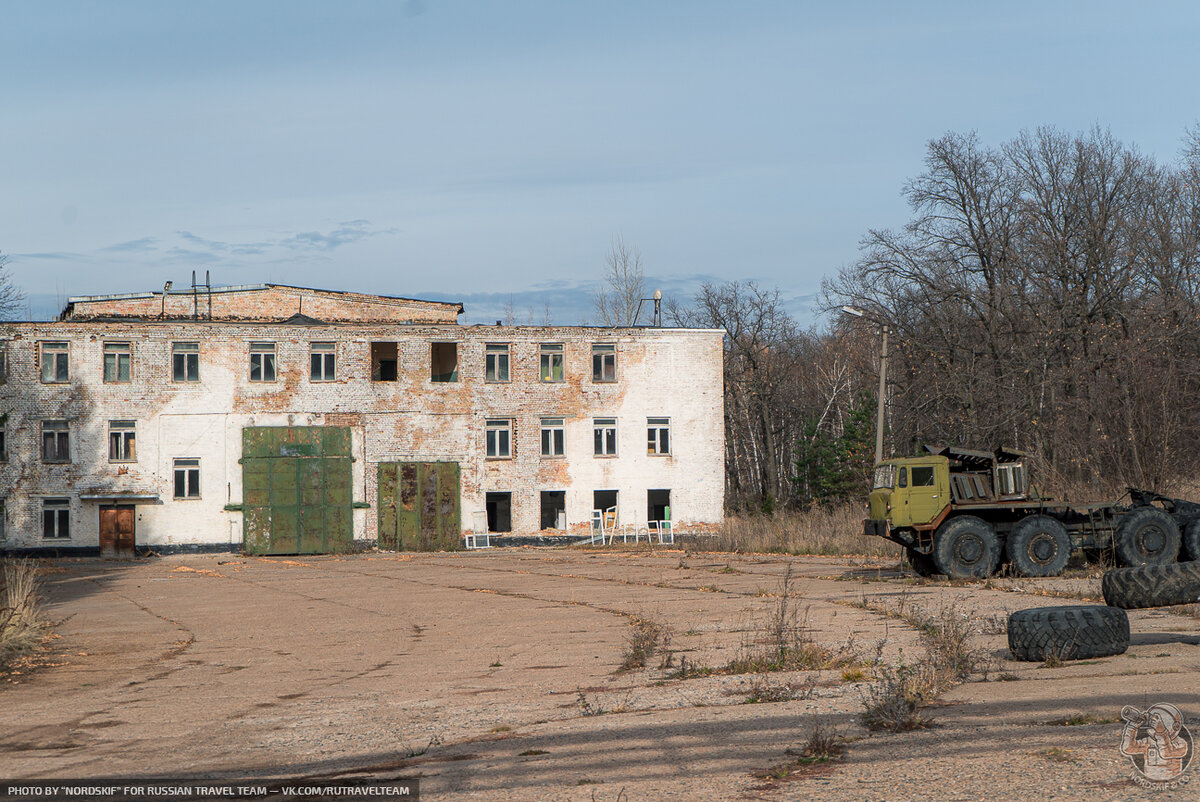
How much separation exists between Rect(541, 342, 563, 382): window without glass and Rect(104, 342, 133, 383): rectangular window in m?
15.6

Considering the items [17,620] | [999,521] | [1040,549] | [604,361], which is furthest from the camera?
[604,361]

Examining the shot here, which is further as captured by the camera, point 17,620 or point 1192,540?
point 1192,540

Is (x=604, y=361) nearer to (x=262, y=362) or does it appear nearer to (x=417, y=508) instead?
(x=417, y=508)

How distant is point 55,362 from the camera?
4109 centimetres

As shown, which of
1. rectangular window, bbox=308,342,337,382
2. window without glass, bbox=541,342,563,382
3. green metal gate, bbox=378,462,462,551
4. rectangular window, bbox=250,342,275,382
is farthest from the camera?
window without glass, bbox=541,342,563,382

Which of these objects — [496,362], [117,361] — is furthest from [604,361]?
[117,361]

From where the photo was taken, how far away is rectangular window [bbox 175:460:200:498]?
41.3 meters

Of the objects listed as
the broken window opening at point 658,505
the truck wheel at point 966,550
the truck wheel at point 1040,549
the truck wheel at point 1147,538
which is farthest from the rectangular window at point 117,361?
the truck wheel at point 1147,538

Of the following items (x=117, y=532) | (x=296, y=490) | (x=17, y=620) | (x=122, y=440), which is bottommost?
(x=17, y=620)

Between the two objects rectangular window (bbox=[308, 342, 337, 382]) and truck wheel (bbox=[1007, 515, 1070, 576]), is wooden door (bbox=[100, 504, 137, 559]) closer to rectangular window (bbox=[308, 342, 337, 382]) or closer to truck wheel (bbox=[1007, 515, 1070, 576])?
rectangular window (bbox=[308, 342, 337, 382])

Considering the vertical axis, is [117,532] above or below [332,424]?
below

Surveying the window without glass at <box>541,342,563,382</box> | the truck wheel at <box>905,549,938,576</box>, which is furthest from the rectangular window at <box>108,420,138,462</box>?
the truck wheel at <box>905,549,938,576</box>

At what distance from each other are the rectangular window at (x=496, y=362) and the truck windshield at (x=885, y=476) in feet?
72.6

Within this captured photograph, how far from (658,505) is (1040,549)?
76.5ft
